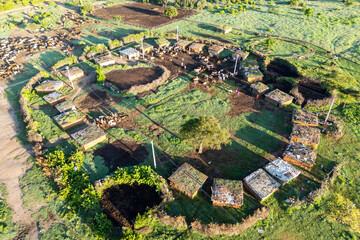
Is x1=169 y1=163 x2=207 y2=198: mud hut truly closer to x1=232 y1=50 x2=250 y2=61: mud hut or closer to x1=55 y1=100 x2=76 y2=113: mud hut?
Result: x1=55 y1=100 x2=76 y2=113: mud hut

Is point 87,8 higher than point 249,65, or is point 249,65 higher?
point 87,8

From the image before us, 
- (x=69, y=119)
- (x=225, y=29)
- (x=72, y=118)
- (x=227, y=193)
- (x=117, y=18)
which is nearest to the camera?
(x=227, y=193)

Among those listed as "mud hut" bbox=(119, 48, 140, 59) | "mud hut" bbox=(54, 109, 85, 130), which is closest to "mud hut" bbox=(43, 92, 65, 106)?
"mud hut" bbox=(54, 109, 85, 130)

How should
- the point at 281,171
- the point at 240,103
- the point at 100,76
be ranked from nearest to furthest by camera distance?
the point at 281,171, the point at 240,103, the point at 100,76

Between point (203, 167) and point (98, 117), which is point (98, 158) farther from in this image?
point (203, 167)

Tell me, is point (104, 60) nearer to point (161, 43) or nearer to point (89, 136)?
point (161, 43)

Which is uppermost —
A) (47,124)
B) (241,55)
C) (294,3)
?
(294,3)

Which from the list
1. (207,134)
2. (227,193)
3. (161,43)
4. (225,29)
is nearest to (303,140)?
(227,193)
